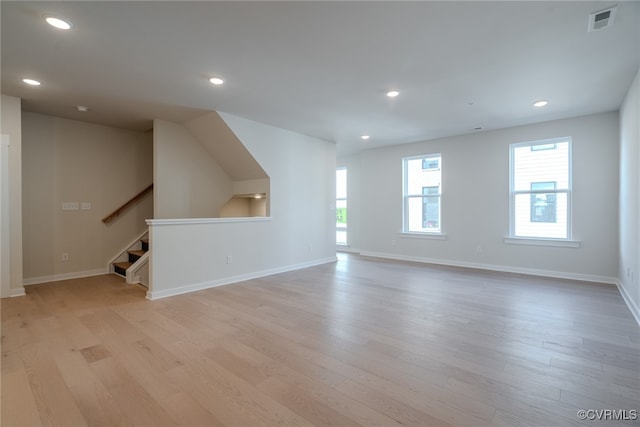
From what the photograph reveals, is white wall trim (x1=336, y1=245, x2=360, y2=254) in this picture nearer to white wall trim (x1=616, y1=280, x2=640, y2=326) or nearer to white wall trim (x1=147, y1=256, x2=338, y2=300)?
white wall trim (x1=147, y1=256, x2=338, y2=300)

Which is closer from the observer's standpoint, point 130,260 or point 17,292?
point 17,292

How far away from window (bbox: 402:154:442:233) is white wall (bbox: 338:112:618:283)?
0.16 metres

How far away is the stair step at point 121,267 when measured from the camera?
499cm

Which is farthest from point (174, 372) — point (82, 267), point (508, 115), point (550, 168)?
point (550, 168)

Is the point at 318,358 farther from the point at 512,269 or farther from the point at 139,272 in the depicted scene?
the point at 512,269

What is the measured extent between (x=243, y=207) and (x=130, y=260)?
2377 mm

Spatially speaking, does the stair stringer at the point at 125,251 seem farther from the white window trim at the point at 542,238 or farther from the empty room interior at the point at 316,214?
the white window trim at the point at 542,238

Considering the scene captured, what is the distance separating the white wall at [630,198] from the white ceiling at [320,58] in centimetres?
33

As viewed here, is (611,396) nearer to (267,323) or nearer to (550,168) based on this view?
(267,323)

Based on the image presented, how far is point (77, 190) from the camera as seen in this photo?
16.5 ft

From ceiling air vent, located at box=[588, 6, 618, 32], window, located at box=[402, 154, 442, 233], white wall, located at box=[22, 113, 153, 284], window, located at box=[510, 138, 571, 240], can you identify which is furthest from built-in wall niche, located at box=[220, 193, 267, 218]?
ceiling air vent, located at box=[588, 6, 618, 32]

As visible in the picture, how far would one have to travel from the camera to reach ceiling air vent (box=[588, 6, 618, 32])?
2.13 meters

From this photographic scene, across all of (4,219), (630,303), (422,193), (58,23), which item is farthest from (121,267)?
(630,303)

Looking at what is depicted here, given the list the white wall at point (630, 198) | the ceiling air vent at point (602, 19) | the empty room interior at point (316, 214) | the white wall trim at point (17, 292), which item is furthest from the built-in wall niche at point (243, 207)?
the white wall at point (630, 198)
